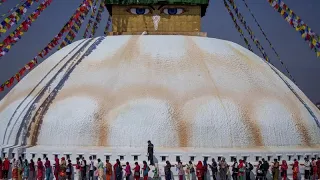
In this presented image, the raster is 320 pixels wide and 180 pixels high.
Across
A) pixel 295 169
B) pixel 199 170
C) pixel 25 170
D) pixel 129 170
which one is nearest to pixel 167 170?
pixel 199 170

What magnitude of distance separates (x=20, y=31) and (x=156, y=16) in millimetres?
5999

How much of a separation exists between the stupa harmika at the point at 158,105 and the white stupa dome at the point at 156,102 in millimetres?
34

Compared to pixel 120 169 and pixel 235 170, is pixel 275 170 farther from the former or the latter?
pixel 120 169

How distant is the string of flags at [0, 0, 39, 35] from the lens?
15.1 metres

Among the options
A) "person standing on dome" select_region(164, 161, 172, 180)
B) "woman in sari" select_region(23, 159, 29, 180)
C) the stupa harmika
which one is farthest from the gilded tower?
"woman in sari" select_region(23, 159, 29, 180)

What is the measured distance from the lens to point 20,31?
16.2m

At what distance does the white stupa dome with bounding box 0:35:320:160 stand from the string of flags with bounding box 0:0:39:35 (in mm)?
2741

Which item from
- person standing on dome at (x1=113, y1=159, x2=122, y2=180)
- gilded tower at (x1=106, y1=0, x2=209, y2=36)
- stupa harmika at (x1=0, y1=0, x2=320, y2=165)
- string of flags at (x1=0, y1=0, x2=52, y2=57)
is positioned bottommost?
person standing on dome at (x1=113, y1=159, x2=122, y2=180)

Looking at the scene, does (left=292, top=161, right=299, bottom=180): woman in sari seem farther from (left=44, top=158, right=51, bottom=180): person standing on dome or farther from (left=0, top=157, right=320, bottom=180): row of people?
(left=44, top=158, right=51, bottom=180): person standing on dome

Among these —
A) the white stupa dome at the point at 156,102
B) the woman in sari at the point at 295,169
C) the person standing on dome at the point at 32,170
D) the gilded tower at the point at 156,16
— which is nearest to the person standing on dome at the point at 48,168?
the person standing on dome at the point at 32,170

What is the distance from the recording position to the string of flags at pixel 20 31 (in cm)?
1567

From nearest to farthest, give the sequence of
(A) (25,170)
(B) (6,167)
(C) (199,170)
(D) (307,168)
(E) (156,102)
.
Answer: (C) (199,170) < (A) (25,170) < (B) (6,167) < (D) (307,168) < (E) (156,102)

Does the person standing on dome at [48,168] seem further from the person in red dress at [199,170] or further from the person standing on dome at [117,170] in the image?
the person in red dress at [199,170]

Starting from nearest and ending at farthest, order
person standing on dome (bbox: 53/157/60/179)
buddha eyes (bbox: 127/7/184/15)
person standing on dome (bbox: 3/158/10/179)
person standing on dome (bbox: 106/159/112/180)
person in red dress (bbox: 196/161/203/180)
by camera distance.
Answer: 1. person standing on dome (bbox: 106/159/112/180)
2. person in red dress (bbox: 196/161/203/180)
3. person standing on dome (bbox: 53/157/60/179)
4. person standing on dome (bbox: 3/158/10/179)
5. buddha eyes (bbox: 127/7/184/15)
